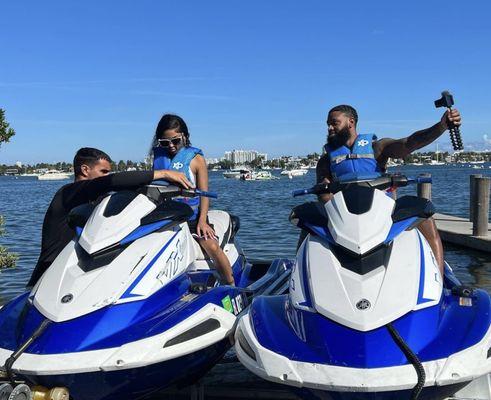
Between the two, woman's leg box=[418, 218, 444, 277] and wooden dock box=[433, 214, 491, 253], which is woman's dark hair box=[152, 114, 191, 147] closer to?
woman's leg box=[418, 218, 444, 277]

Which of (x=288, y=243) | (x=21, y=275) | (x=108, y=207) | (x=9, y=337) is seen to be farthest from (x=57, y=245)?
(x=288, y=243)

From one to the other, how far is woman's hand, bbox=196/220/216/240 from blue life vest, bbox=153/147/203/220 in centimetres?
15

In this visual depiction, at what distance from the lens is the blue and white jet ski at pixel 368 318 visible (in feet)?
8.30

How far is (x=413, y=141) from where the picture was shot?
181 inches

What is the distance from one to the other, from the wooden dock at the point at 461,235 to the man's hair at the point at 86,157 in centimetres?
859

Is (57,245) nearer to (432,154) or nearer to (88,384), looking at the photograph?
(88,384)

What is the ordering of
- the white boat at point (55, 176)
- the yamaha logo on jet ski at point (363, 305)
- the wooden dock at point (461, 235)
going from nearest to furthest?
the yamaha logo on jet ski at point (363, 305) < the wooden dock at point (461, 235) < the white boat at point (55, 176)

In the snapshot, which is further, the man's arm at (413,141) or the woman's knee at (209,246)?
the woman's knee at (209,246)

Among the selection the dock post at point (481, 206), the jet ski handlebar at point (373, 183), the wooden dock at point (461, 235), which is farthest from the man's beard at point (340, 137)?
the dock post at point (481, 206)

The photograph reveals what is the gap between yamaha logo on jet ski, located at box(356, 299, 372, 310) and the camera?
Answer: 274cm

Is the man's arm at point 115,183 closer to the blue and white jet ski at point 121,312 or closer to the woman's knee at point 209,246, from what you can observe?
the blue and white jet ski at point 121,312

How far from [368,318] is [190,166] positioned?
2474mm

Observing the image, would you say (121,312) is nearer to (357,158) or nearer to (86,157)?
(86,157)

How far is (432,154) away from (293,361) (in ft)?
659
